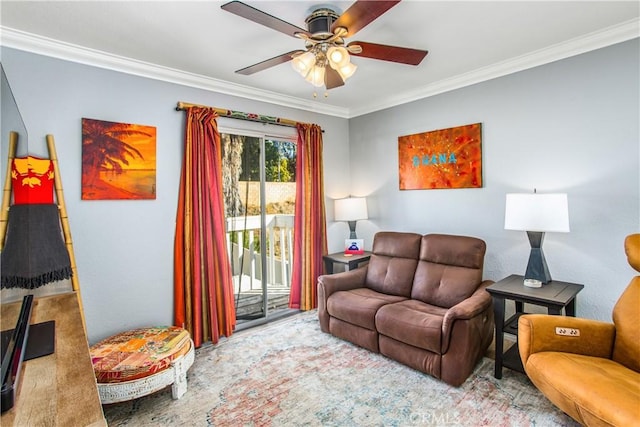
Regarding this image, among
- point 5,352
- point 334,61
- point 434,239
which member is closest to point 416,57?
point 334,61

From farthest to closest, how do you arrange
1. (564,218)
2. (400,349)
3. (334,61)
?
(400,349) < (564,218) < (334,61)

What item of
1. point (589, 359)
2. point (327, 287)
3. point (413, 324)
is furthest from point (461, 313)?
point (327, 287)

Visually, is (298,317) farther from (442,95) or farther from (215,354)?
(442,95)

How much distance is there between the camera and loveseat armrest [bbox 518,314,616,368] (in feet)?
6.43

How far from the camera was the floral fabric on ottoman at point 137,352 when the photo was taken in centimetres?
207

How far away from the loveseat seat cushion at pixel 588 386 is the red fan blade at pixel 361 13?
201 cm

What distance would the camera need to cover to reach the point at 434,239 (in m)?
3.18

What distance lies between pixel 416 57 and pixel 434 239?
1734mm

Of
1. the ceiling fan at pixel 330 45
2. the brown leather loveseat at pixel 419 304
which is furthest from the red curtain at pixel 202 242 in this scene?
the ceiling fan at pixel 330 45

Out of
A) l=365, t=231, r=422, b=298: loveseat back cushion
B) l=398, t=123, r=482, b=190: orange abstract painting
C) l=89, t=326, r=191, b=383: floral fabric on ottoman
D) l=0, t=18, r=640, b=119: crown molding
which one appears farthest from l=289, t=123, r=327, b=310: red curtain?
l=89, t=326, r=191, b=383: floral fabric on ottoman

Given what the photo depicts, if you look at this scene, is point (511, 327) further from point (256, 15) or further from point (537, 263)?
point (256, 15)

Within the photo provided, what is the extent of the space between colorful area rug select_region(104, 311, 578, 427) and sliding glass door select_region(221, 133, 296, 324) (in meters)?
0.89

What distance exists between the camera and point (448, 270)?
298 cm

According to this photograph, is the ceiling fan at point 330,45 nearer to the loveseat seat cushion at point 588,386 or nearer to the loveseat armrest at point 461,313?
the loveseat armrest at point 461,313
